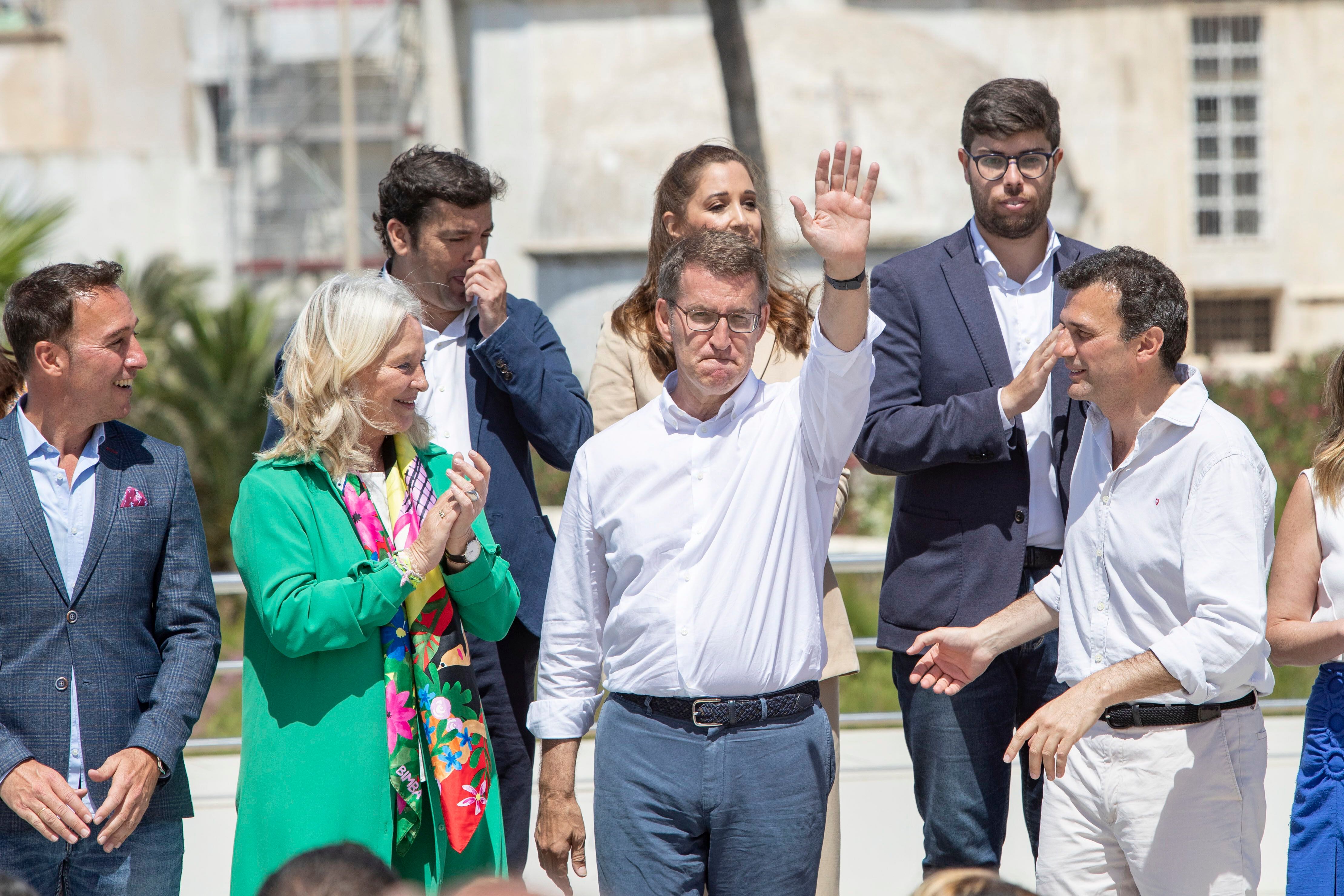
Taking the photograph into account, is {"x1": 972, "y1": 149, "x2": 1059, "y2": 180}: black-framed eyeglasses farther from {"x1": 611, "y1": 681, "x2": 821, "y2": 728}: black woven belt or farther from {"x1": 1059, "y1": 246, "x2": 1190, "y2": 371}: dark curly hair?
{"x1": 611, "y1": 681, "x2": 821, "y2": 728}: black woven belt

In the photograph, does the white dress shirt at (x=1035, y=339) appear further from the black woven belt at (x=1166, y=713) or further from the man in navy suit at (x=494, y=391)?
the man in navy suit at (x=494, y=391)

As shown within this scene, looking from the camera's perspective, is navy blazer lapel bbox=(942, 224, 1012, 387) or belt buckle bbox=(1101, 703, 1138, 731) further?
navy blazer lapel bbox=(942, 224, 1012, 387)

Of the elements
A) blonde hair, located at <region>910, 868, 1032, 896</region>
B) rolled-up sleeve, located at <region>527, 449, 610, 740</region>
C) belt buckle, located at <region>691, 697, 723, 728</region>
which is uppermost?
rolled-up sleeve, located at <region>527, 449, 610, 740</region>

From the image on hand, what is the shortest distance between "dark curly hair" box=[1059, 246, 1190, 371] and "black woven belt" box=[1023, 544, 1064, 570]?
67 centimetres

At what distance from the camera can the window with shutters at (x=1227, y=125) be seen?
23.6 meters

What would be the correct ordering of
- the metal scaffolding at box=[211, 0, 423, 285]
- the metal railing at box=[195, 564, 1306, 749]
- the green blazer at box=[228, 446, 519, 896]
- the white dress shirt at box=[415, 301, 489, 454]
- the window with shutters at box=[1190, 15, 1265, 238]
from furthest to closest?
the metal scaffolding at box=[211, 0, 423, 285] < the window with shutters at box=[1190, 15, 1265, 238] < the metal railing at box=[195, 564, 1306, 749] < the white dress shirt at box=[415, 301, 489, 454] < the green blazer at box=[228, 446, 519, 896]

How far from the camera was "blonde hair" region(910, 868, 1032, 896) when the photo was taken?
6.82 ft

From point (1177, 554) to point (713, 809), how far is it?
4.06 ft

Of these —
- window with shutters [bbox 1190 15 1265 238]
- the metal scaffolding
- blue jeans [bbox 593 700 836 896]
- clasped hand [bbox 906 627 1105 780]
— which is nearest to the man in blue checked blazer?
blue jeans [bbox 593 700 836 896]

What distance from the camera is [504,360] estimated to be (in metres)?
3.84

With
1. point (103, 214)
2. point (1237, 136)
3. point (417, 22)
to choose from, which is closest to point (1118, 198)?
point (1237, 136)

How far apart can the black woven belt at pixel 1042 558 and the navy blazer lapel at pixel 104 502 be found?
2.38 m

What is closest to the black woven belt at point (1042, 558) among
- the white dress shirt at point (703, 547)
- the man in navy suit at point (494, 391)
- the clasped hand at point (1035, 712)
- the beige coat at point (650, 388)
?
the clasped hand at point (1035, 712)

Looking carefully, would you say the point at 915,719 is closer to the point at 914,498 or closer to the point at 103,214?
the point at 914,498
